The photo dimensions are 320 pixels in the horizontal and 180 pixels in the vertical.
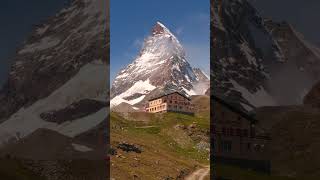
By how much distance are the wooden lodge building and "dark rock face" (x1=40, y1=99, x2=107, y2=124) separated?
287ft

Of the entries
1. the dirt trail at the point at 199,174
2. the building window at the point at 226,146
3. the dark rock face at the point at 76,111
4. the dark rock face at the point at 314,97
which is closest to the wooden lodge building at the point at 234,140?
the building window at the point at 226,146

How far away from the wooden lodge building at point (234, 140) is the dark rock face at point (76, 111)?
87.5m

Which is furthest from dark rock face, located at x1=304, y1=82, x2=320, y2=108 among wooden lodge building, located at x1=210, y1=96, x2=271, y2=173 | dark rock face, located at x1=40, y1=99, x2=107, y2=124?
dark rock face, located at x1=40, y1=99, x2=107, y2=124

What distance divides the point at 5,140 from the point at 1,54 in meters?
35.1

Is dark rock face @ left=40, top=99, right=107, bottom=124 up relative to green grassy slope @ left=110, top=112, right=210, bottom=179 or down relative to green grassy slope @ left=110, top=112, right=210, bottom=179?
up

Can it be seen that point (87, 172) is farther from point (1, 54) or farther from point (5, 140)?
point (1, 54)

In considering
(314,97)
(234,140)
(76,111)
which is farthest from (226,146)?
(76,111)

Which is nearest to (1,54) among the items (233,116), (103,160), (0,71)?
(0,71)

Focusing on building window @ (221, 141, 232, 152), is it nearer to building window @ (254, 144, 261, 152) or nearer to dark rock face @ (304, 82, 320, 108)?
building window @ (254, 144, 261, 152)

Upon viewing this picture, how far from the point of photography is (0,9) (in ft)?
554

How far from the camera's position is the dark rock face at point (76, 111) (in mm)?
189375

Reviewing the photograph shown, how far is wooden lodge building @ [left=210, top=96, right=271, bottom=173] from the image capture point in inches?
3844

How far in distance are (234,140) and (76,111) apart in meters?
104

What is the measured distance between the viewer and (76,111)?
621ft
